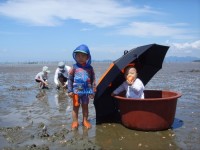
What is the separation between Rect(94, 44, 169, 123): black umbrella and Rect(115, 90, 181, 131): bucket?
62 cm

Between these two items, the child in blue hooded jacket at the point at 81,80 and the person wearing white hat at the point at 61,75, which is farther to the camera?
the person wearing white hat at the point at 61,75

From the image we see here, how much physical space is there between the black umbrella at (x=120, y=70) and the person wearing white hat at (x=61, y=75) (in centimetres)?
720

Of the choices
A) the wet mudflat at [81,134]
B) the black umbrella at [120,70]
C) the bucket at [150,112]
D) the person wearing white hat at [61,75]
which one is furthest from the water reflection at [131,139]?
the person wearing white hat at [61,75]

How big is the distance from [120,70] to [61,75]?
28.5ft

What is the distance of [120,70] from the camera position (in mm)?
6969

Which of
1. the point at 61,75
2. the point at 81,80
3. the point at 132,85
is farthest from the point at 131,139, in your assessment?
the point at 61,75

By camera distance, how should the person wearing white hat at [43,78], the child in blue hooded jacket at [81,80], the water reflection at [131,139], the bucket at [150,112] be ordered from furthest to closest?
the person wearing white hat at [43,78], the child in blue hooded jacket at [81,80], the bucket at [150,112], the water reflection at [131,139]

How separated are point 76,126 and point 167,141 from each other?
2.23 meters

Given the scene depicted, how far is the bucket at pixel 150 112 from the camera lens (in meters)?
6.71

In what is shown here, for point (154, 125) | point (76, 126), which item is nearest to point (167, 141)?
point (154, 125)

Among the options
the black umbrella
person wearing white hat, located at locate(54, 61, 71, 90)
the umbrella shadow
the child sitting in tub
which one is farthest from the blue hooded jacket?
person wearing white hat, located at locate(54, 61, 71, 90)

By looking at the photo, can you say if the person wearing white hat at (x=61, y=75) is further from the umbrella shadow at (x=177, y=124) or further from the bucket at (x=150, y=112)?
the bucket at (x=150, y=112)

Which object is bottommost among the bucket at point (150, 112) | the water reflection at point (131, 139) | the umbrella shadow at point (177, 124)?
the water reflection at point (131, 139)

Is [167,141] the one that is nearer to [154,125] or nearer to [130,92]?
[154,125]
